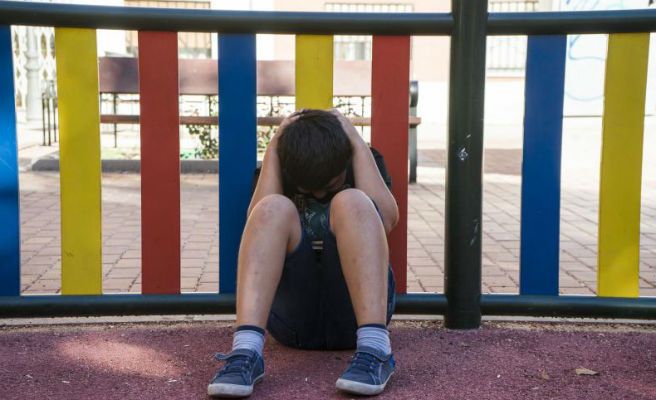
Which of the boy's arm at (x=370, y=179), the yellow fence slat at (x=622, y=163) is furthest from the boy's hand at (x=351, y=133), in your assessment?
the yellow fence slat at (x=622, y=163)

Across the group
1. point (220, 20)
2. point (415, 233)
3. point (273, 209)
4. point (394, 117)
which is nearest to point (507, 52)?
point (415, 233)

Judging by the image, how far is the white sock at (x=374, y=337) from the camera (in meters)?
2.44

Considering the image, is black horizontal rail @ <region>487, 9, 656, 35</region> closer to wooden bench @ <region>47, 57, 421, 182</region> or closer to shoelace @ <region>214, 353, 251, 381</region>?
shoelace @ <region>214, 353, 251, 381</region>

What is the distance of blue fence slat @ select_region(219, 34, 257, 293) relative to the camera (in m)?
3.05

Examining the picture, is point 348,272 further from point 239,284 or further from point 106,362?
point 106,362

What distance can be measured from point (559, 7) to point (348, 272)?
60.3 ft

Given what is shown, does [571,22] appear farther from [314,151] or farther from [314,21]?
[314,151]

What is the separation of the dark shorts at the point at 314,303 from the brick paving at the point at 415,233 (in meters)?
1.10

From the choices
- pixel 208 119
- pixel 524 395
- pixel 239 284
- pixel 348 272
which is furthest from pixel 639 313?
pixel 208 119

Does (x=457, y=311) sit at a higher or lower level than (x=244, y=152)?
lower

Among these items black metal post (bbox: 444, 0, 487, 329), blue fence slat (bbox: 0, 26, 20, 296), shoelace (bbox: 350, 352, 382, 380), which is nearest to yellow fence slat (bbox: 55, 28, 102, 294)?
blue fence slat (bbox: 0, 26, 20, 296)

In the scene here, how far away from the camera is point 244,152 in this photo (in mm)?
3088

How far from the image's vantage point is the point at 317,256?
264 centimetres

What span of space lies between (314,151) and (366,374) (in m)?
0.68
